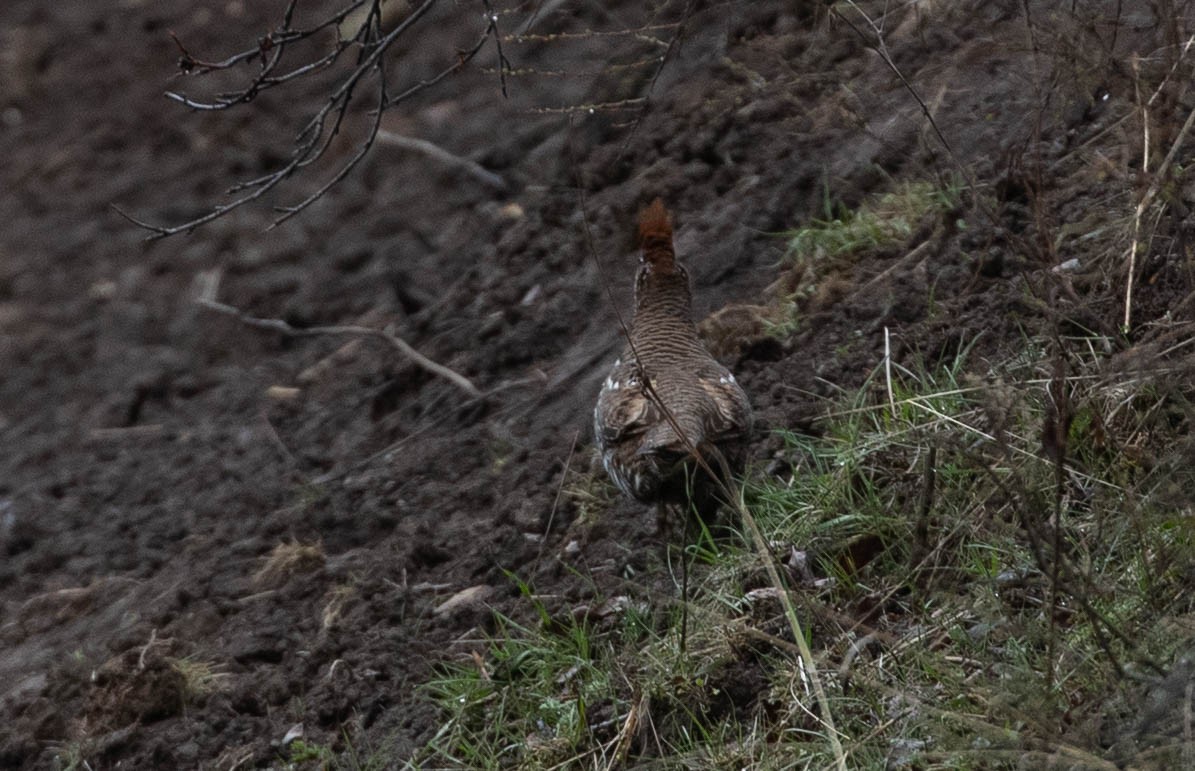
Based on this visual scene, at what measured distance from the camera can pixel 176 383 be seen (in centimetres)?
792

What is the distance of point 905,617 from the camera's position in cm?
429

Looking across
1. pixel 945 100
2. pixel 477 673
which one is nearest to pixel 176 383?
pixel 477 673

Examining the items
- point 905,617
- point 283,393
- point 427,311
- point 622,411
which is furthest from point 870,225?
point 283,393

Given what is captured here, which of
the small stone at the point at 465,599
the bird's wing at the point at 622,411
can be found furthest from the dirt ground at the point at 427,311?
the bird's wing at the point at 622,411

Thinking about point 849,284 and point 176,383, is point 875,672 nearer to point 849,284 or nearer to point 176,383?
point 849,284

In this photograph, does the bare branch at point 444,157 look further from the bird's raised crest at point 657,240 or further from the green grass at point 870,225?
the bird's raised crest at point 657,240

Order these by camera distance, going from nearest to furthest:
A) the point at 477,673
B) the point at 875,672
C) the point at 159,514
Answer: the point at 875,672
the point at 477,673
the point at 159,514

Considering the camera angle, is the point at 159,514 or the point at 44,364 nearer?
the point at 159,514

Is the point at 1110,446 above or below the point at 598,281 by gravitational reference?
below

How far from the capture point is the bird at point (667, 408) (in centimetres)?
467

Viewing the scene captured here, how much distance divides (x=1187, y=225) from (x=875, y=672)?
1.89 meters

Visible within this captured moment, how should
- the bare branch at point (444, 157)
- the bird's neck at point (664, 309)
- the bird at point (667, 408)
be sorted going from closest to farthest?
the bird at point (667, 408) → the bird's neck at point (664, 309) → the bare branch at point (444, 157)

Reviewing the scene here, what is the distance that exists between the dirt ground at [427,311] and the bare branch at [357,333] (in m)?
0.07

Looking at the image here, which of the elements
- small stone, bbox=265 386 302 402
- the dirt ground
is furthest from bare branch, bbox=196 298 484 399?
small stone, bbox=265 386 302 402
